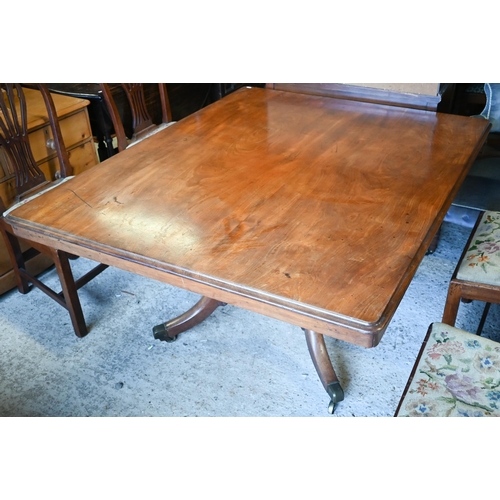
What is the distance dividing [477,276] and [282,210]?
0.67 meters

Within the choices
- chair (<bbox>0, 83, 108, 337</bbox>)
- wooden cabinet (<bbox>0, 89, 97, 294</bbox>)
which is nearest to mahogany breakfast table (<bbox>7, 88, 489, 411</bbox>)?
chair (<bbox>0, 83, 108, 337</bbox>)

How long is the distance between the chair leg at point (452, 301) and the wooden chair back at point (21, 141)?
1516mm

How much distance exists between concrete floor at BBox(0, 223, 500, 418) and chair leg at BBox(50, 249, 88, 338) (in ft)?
0.19

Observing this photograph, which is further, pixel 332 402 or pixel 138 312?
pixel 138 312

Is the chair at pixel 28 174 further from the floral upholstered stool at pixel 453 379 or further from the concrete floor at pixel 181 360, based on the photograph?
the floral upholstered stool at pixel 453 379

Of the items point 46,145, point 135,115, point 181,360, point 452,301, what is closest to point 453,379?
point 452,301

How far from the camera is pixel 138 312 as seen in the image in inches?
89.5

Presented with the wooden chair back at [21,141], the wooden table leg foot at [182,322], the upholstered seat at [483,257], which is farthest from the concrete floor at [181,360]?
the wooden chair back at [21,141]

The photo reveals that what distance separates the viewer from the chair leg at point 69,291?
2010 millimetres

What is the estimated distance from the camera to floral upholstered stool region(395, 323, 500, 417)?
131cm

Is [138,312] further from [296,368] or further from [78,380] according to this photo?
[296,368]

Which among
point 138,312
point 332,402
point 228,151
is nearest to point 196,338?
point 138,312

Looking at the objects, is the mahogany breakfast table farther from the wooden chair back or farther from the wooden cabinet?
the wooden cabinet

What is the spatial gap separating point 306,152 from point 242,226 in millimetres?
517
